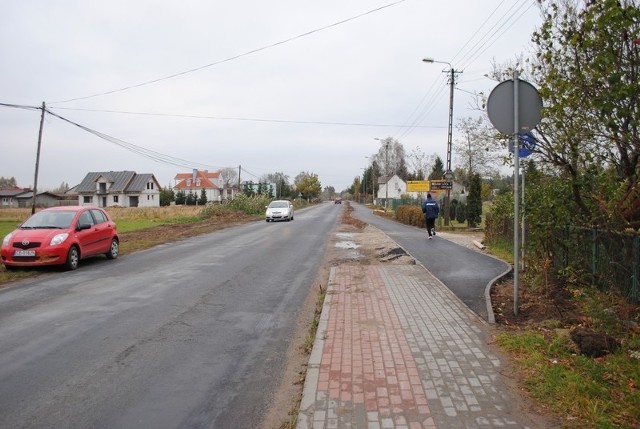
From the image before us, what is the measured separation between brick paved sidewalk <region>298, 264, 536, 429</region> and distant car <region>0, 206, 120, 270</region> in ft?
22.6

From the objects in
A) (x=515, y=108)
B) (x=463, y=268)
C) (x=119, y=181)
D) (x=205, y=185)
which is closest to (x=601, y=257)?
(x=515, y=108)

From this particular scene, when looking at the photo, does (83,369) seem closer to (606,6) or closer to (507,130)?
(507,130)

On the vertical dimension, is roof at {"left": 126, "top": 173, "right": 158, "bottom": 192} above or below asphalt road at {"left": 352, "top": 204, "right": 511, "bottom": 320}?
above

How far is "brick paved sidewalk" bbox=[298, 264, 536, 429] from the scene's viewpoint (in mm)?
3514

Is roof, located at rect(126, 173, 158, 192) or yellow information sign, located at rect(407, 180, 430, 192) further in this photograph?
roof, located at rect(126, 173, 158, 192)

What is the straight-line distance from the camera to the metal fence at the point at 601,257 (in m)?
5.84

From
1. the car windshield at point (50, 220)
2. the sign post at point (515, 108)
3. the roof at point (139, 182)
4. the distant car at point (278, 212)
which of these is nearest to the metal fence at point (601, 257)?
the sign post at point (515, 108)

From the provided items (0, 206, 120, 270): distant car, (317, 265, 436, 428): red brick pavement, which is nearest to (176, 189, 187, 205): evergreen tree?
(0, 206, 120, 270): distant car

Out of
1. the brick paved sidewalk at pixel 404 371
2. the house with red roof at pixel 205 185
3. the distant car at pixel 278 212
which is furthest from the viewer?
the house with red roof at pixel 205 185

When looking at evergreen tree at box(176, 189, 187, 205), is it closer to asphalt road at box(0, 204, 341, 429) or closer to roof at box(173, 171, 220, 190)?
roof at box(173, 171, 220, 190)

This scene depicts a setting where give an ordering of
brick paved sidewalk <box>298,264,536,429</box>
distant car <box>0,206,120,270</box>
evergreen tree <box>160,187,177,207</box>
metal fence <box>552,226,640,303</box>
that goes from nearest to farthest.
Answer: brick paved sidewalk <box>298,264,536,429</box>, metal fence <box>552,226,640,303</box>, distant car <box>0,206,120,270</box>, evergreen tree <box>160,187,177,207</box>

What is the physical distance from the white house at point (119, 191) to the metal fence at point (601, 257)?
8220 cm

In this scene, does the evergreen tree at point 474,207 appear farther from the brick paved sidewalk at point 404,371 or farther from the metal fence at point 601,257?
the brick paved sidewalk at point 404,371

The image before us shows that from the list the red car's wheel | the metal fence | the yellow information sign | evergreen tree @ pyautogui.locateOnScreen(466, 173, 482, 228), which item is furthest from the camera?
the yellow information sign
